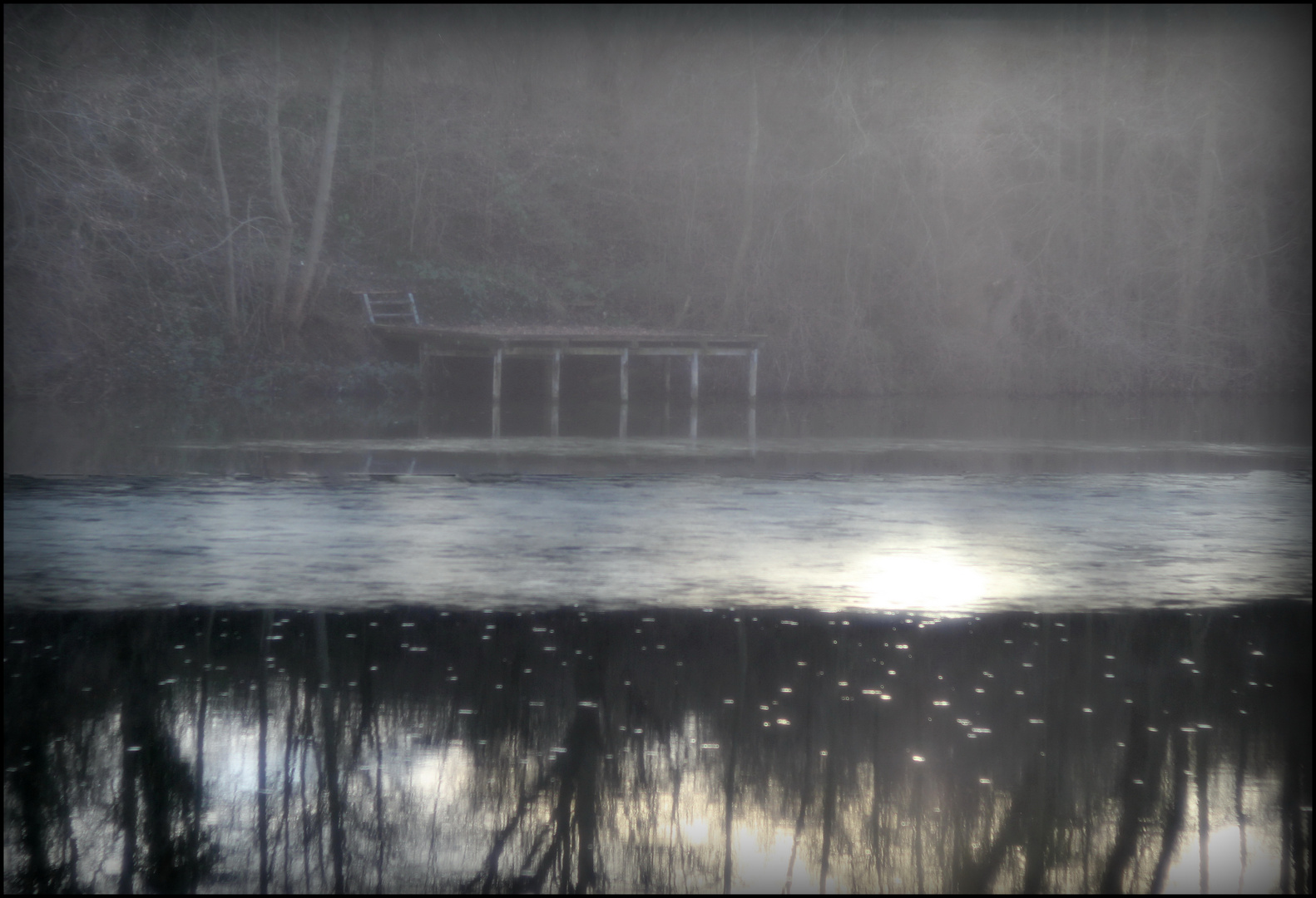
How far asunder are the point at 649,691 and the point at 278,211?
71.7 feet

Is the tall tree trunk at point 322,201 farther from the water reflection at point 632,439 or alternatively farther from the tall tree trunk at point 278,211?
the water reflection at point 632,439

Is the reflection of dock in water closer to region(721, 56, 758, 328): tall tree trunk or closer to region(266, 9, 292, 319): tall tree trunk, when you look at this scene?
region(266, 9, 292, 319): tall tree trunk

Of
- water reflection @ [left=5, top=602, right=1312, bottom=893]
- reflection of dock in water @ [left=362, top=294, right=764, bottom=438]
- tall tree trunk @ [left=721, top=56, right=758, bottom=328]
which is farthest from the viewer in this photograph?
tall tree trunk @ [left=721, top=56, right=758, bottom=328]

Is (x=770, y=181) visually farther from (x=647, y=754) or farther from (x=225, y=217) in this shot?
(x=647, y=754)

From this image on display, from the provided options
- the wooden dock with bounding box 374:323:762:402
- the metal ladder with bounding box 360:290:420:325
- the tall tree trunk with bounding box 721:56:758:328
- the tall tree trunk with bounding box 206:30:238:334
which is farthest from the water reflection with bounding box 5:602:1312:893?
the tall tree trunk with bounding box 721:56:758:328

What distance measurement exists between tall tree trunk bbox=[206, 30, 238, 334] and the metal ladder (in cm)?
225

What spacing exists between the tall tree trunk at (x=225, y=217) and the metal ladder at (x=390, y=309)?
2249mm

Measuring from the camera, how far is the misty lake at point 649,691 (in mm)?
2914

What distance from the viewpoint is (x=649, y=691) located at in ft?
13.6

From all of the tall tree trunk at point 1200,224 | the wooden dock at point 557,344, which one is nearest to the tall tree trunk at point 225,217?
the wooden dock at point 557,344

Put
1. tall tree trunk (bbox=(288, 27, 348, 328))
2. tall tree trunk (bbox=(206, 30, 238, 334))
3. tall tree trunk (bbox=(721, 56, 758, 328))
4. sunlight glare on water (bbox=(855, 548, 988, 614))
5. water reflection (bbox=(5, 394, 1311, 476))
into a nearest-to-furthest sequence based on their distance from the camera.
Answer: sunlight glare on water (bbox=(855, 548, 988, 614))
water reflection (bbox=(5, 394, 1311, 476))
tall tree trunk (bbox=(206, 30, 238, 334))
tall tree trunk (bbox=(288, 27, 348, 328))
tall tree trunk (bbox=(721, 56, 758, 328))

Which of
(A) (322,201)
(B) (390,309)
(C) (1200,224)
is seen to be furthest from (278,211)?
(C) (1200,224)

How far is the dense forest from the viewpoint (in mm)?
25203

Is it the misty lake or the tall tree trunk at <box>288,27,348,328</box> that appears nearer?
the misty lake
